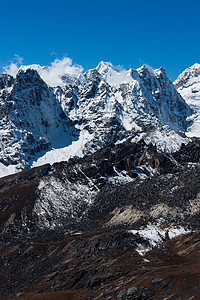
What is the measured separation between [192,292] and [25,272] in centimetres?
8457

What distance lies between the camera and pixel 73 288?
138m

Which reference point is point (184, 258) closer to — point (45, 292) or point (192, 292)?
point (192, 292)

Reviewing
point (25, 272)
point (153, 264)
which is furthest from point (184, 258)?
point (25, 272)

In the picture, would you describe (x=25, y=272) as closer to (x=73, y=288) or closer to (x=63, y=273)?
(x=63, y=273)

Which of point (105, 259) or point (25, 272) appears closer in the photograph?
point (105, 259)

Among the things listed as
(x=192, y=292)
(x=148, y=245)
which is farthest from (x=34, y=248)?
(x=192, y=292)

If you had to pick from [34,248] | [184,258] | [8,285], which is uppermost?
[34,248]

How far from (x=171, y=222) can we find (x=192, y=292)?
89686 mm

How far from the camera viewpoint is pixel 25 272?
170 metres

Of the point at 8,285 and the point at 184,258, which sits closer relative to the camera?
the point at 184,258

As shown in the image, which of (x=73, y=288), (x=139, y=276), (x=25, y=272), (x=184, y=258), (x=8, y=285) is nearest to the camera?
(x=139, y=276)

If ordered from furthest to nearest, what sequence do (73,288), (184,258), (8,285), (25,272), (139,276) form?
(25,272), (8,285), (184,258), (73,288), (139,276)

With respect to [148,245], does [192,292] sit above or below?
below

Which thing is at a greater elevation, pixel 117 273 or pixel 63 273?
pixel 63 273
